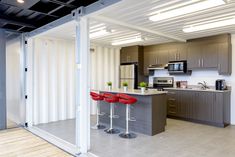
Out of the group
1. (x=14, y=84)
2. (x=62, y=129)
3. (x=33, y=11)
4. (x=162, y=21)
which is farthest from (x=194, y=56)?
(x=14, y=84)

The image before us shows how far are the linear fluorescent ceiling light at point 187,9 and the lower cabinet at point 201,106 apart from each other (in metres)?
2.79

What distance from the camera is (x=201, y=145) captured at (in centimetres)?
378

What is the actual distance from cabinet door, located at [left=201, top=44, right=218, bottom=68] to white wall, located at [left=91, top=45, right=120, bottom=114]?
3.43 metres

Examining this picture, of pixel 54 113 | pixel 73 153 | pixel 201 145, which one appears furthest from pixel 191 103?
pixel 54 113

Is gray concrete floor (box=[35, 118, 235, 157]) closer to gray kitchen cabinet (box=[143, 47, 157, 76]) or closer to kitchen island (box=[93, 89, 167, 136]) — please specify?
kitchen island (box=[93, 89, 167, 136])

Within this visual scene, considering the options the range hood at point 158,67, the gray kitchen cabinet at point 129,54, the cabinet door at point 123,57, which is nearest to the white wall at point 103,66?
the cabinet door at point 123,57

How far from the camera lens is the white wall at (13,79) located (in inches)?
226

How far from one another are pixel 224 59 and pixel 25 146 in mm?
5579

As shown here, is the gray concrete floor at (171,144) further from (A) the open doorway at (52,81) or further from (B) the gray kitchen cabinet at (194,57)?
(B) the gray kitchen cabinet at (194,57)

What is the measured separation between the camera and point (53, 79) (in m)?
5.87

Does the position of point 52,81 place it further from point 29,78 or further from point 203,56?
point 203,56

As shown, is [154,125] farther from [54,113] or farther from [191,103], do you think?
[54,113]

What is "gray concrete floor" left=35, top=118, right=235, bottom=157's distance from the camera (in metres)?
3.37

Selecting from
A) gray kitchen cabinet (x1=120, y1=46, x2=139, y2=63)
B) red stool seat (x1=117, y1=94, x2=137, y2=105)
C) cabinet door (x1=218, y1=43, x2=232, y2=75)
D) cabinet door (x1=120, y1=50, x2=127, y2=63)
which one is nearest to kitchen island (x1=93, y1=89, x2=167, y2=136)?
red stool seat (x1=117, y1=94, x2=137, y2=105)
